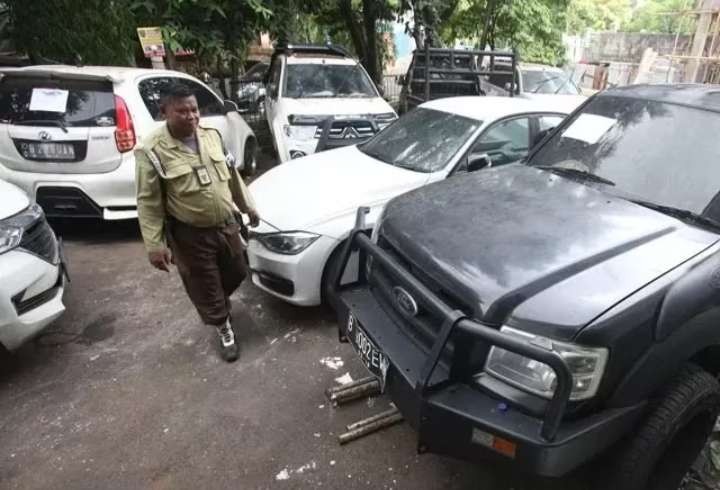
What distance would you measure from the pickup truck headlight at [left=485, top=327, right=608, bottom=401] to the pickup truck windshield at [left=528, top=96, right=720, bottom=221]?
1.06m

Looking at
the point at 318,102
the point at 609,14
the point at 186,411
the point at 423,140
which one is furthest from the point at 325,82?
the point at 609,14

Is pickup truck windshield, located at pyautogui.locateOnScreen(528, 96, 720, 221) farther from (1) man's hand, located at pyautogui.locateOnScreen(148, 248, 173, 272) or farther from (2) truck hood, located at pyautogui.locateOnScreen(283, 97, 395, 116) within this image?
(2) truck hood, located at pyautogui.locateOnScreen(283, 97, 395, 116)

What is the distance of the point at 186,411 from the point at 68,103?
320 cm

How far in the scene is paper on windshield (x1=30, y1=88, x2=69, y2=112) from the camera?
4.22 meters

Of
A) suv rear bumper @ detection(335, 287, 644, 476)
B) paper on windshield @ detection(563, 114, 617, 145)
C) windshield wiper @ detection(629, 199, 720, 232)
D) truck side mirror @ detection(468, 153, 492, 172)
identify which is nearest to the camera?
suv rear bumper @ detection(335, 287, 644, 476)

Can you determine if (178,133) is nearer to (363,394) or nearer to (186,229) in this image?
(186,229)

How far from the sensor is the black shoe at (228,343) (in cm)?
312

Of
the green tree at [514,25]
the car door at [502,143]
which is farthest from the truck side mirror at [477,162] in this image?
the green tree at [514,25]

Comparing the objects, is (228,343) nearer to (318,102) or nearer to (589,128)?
(589,128)

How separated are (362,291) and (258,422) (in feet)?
3.19

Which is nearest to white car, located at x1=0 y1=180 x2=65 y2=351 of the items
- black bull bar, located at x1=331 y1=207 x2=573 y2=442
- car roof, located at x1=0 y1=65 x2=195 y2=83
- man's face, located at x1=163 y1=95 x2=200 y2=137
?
man's face, located at x1=163 y1=95 x2=200 y2=137

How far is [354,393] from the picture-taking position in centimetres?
275

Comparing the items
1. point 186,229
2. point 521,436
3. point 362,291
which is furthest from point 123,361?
point 521,436

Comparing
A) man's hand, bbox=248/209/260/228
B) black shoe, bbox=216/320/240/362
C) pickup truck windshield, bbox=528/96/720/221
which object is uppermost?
pickup truck windshield, bbox=528/96/720/221
